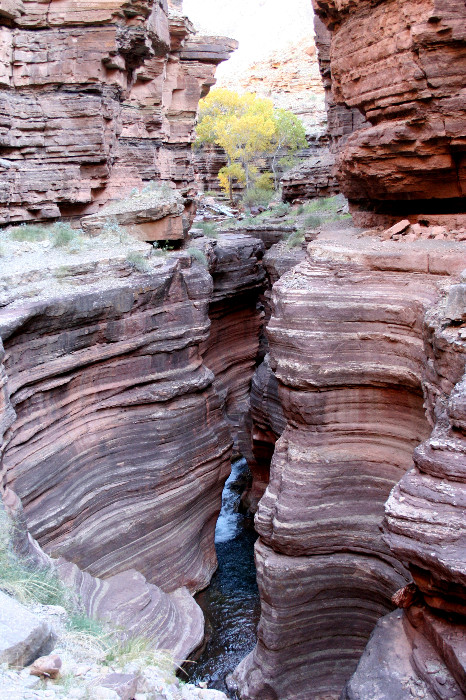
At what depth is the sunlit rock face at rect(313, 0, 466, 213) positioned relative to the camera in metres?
9.16

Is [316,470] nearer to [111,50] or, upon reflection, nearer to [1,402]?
[1,402]

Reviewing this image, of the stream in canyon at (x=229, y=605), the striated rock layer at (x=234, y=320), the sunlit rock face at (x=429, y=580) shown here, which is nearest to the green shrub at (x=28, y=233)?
the striated rock layer at (x=234, y=320)

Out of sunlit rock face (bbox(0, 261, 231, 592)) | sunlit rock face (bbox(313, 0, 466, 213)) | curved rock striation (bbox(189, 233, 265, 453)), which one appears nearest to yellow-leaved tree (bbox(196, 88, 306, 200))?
curved rock striation (bbox(189, 233, 265, 453))

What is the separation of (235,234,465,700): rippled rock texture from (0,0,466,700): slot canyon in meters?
0.03

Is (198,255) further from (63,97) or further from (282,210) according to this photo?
(282,210)

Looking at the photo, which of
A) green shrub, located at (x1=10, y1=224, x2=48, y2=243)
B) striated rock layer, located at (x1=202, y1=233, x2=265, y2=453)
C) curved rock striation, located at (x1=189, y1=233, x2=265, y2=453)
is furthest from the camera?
striated rock layer, located at (x1=202, y1=233, x2=265, y2=453)

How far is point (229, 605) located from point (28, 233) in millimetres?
8128

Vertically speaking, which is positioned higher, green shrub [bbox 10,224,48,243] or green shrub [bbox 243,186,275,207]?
green shrub [bbox 243,186,275,207]

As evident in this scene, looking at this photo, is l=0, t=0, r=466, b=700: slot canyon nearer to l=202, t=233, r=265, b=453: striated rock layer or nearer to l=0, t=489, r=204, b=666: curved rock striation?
l=0, t=489, r=204, b=666: curved rock striation

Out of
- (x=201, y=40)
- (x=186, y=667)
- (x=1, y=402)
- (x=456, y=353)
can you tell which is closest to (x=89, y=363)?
(x=1, y=402)

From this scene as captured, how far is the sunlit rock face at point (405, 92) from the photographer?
916 centimetres

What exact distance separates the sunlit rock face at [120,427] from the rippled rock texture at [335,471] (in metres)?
2.77

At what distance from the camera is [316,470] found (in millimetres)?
9234

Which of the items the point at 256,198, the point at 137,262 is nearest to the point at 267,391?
the point at 137,262
